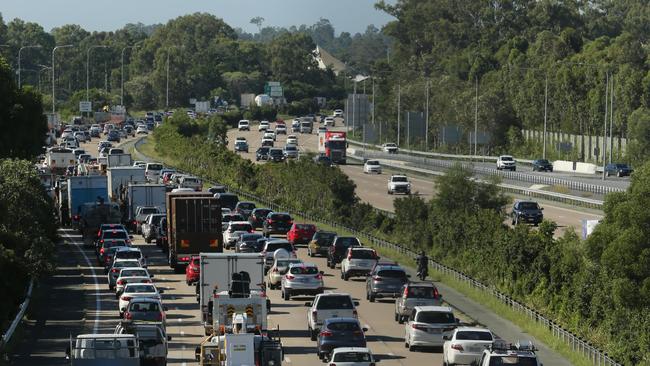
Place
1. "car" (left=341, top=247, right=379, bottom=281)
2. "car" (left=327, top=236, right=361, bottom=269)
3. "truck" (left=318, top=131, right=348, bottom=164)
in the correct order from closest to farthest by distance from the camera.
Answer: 1. "car" (left=341, top=247, right=379, bottom=281)
2. "car" (left=327, top=236, right=361, bottom=269)
3. "truck" (left=318, top=131, right=348, bottom=164)

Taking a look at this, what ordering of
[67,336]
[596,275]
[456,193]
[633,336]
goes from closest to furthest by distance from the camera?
1. [633,336]
2. [67,336]
3. [596,275]
4. [456,193]

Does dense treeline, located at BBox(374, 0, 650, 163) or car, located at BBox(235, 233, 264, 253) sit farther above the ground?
dense treeline, located at BBox(374, 0, 650, 163)

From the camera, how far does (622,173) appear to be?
118 meters

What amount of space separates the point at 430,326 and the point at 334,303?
127 inches

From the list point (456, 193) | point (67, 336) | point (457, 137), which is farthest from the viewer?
→ point (457, 137)

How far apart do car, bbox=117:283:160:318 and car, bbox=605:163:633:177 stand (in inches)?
2895

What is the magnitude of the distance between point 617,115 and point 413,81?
62.0 metres

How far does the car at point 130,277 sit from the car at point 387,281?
7455 mm

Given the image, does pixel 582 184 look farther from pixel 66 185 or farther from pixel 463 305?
pixel 463 305

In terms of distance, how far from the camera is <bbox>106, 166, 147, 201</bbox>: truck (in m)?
85.6

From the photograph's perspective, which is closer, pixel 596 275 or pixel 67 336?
pixel 67 336

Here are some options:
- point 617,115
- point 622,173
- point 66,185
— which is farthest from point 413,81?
point 66,185

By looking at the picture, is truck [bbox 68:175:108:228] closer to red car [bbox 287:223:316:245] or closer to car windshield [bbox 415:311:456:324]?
red car [bbox 287:223:316:245]

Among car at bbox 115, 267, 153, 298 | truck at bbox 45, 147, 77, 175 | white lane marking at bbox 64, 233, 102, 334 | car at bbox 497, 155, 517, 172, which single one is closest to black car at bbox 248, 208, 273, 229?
white lane marking at bbox 64, 233, 102, 334
